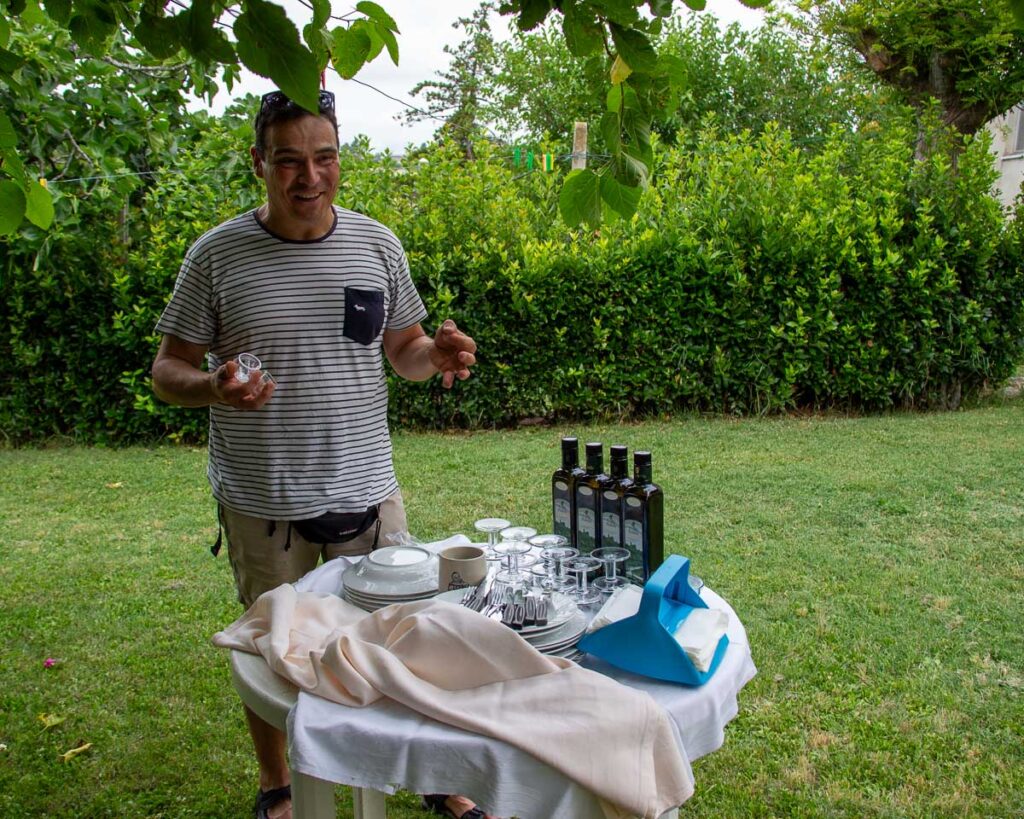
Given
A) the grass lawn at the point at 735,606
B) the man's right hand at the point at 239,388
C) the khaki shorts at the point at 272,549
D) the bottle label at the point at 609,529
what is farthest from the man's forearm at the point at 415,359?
the grass lawn at the point at 735,606

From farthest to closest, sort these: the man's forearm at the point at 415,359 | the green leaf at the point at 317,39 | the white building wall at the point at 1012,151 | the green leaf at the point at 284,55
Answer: the white building wall at the point at 1012,151, the man's forearm at the point at 415,359, the green leaf at the point at 317,39, the green leaf at the point at 284,55

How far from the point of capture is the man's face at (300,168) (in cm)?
217

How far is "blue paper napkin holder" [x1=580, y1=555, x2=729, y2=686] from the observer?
153 cm

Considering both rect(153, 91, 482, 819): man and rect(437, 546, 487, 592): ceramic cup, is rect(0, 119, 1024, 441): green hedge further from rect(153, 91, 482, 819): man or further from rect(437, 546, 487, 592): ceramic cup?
rect(437, 546, 487, 592): ceramic cup

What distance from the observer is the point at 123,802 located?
2.84m

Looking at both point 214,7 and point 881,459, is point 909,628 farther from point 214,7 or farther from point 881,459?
point 214,7

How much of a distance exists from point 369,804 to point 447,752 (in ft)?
2.00

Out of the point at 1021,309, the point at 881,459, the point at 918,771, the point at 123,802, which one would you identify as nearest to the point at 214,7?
the point at 123,802

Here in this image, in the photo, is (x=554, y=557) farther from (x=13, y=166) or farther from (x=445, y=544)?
(x=13, y=166)

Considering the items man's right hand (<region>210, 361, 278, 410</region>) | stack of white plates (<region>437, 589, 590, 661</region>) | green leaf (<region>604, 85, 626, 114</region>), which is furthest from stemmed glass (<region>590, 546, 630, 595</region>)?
green leaf (<region>604, 85, 626, 114</region>)

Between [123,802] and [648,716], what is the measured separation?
2.17 m

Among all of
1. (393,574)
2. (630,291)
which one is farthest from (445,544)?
(630,291)

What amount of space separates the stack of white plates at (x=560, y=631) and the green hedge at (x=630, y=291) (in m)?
5.54

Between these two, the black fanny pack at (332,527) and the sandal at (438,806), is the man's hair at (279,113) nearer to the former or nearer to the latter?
the black fanny pack at (332,527)
